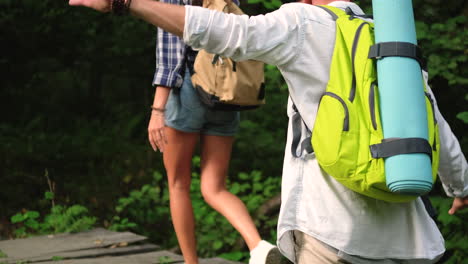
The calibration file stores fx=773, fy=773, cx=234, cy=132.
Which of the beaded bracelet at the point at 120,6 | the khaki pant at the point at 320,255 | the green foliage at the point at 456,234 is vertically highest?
the beaded bracelet at the point at 120,6

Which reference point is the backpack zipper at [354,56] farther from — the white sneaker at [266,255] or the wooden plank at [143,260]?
the wooden plank at [143,260]

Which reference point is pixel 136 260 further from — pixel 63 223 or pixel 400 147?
pixel 400 147

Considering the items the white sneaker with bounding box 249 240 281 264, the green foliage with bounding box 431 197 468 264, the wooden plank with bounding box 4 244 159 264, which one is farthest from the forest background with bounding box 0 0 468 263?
the white sneaker with bounding box 249 240 281 264

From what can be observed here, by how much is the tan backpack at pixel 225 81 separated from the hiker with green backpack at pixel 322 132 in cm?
151

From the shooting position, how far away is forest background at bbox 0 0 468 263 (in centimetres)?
638

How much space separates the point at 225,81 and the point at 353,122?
1930 mm

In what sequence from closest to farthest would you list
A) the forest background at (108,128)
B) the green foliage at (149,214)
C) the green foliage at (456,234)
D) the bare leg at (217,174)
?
the bare leg at (217,174)
the green foliage at (456,234)
the forest background at (108,128)
the green foliage at (149,214)

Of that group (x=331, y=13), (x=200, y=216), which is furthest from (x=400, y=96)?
(x=200, y=216)

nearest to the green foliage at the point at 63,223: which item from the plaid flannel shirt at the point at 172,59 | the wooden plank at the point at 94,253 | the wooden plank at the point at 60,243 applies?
the wooden plank at the point at 60,243

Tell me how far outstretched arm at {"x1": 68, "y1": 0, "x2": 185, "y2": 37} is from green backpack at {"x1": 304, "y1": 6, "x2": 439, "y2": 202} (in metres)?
0.54

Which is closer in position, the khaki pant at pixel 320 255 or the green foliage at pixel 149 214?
the khaki pant at pixel 320 255

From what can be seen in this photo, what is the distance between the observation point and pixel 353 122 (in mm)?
2549

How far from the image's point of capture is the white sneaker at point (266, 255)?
14.4ft

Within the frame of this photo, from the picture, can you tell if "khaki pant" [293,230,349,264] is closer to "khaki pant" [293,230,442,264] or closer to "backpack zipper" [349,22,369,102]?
"khaki pant" [293,230,442,264]
